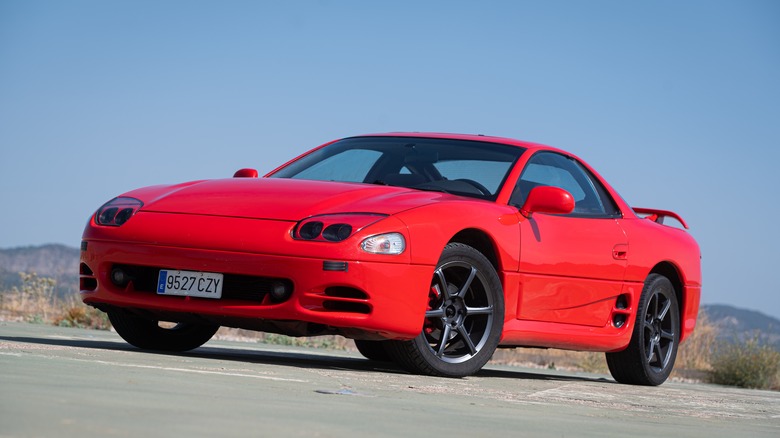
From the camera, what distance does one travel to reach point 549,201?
7641mm

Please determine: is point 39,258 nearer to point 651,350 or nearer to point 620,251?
point 651,350

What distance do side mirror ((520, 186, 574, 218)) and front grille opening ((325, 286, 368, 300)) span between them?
56.7 inches

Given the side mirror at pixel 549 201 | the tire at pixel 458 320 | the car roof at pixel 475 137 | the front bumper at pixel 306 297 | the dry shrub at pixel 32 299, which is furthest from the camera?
the dry shrub at pixel 32 299

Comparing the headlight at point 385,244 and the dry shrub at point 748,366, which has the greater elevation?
the headlight at point 385,244

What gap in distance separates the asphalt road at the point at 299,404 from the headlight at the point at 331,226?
659mm

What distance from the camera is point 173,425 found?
12.3 feet

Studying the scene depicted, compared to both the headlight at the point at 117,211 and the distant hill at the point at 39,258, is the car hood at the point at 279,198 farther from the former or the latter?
the distant hill at the point at 39,258

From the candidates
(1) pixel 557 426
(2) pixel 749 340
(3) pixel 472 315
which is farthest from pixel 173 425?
(2) pixel 749 340

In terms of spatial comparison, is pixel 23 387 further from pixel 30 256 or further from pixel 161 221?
pixel 30 256

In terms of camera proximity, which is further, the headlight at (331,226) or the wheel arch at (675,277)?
the wheel arch at (675,277)

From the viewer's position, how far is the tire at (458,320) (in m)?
6.99

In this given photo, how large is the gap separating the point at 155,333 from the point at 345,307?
5.51 feet

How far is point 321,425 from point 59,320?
10.8 metres

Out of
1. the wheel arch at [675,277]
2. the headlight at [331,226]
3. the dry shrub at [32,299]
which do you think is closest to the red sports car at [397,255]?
the headlight at [331,226]
